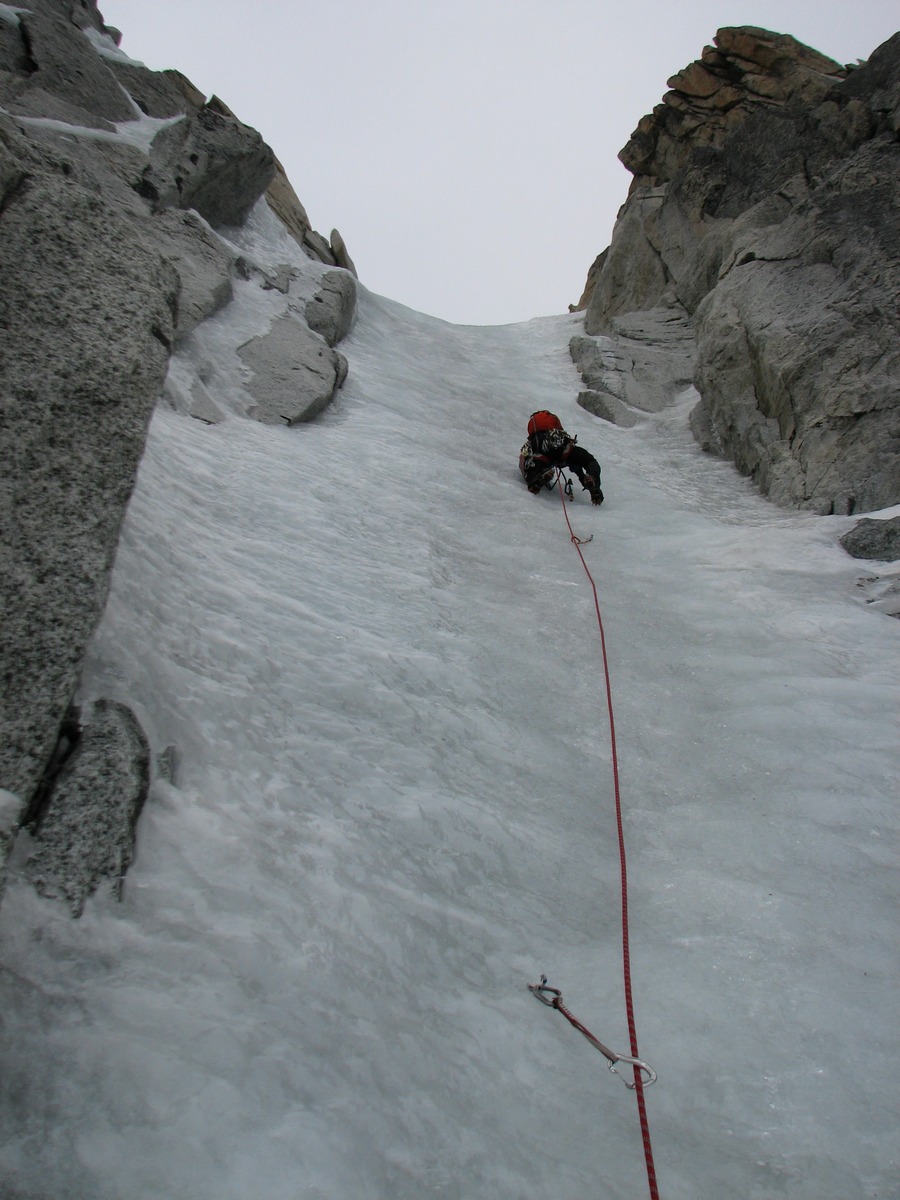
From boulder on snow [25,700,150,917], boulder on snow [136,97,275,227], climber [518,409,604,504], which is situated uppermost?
boulder on snow [136,97,275,227]

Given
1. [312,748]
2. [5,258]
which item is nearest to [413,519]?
[312,748]

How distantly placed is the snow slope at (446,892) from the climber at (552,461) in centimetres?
279

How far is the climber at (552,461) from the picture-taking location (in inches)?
355

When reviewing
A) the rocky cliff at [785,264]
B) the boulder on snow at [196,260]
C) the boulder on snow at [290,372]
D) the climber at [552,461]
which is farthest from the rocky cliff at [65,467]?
the rocky cliff at [785,264]

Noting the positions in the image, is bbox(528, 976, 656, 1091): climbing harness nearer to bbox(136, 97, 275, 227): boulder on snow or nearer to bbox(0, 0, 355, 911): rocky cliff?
bbox(0, 0, 355, 911): rocky cliff

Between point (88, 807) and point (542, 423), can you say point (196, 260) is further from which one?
point (88, 807)

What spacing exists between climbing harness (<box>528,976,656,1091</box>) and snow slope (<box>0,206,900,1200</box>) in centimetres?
A: 5

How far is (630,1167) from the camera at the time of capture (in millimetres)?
2330

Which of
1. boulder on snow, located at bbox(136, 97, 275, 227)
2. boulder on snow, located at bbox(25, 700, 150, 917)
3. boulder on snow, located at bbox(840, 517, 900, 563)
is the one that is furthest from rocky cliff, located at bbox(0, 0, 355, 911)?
boulder on snow, located at bbox(136, 97, 275, 227)

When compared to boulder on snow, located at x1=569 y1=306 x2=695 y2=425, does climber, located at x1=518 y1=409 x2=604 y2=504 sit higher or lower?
lower

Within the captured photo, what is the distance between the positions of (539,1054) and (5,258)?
13.2 feet

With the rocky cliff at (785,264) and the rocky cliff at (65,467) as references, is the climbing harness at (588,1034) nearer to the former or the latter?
the rocky cliff at (65,467)

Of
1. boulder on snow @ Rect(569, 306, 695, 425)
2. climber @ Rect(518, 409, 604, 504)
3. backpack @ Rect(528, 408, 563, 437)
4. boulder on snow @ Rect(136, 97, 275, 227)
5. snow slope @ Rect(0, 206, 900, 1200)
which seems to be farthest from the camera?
boulder on snow @ Rect(569, 306, 695, 425)

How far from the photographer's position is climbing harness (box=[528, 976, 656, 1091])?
8.48 feet
